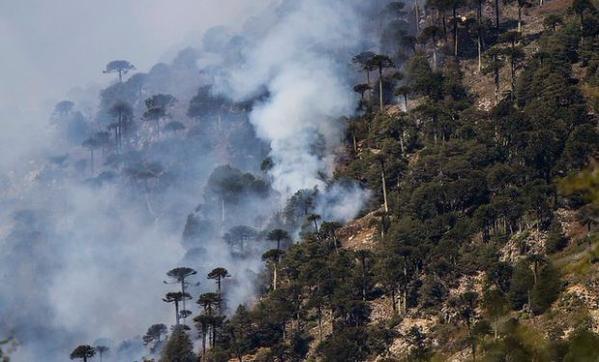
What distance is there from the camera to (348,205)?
124438 mm

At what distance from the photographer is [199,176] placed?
176500mm

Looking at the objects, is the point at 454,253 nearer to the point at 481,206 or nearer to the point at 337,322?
the point at 481,206

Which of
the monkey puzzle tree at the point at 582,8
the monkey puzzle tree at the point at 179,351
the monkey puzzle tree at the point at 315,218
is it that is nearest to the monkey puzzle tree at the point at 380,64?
the monkey puzzle tree at the point at 315,218

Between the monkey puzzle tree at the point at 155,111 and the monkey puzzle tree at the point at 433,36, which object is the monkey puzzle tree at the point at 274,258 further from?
the monkey puzzle tree at the point at 155,111

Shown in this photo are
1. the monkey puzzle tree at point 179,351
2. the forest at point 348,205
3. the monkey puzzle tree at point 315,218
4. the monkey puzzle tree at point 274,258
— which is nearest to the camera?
the forest at point 348,205

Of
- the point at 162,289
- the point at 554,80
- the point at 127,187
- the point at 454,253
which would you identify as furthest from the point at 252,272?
the point at 127,187

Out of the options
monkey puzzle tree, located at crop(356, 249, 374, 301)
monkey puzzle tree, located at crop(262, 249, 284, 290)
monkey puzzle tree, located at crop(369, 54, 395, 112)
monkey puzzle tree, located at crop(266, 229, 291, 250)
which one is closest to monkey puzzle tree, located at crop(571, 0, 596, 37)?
monkey puzzle tree, located at crop(369, 54, 395, 112)

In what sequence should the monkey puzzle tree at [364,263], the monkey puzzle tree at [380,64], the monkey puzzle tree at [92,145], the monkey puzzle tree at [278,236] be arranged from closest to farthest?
the monkey puzzle tree at [364,263] → the monkey puzzle tree at [278,236] → the monkey puzzle tree at [380,64] → the monkey puzzle tree at [92,145]

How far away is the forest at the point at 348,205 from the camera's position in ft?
293

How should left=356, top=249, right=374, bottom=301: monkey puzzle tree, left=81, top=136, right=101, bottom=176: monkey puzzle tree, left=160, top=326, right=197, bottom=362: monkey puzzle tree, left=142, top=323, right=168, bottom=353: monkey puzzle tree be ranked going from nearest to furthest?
left=356, top=249, right=374, bottom=301: monkey puzzle tree < left=160, top=326, right=197, bottom=362: monkey puzzle tree < left=142, top=323, right=168, bottom=353: monkey puzzle tree < left=81, top=136, right=101, bottom=176: monkey puzzle tree

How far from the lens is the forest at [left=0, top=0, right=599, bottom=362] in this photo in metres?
89.3

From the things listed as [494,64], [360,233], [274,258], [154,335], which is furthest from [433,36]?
[154,335]

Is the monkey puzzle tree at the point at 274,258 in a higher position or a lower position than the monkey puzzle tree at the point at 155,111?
lower

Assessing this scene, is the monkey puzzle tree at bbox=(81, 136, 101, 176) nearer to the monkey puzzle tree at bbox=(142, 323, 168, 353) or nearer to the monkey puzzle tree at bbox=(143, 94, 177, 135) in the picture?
the monkey puzzle tree at bbox=(143, 94, 177, 135)
